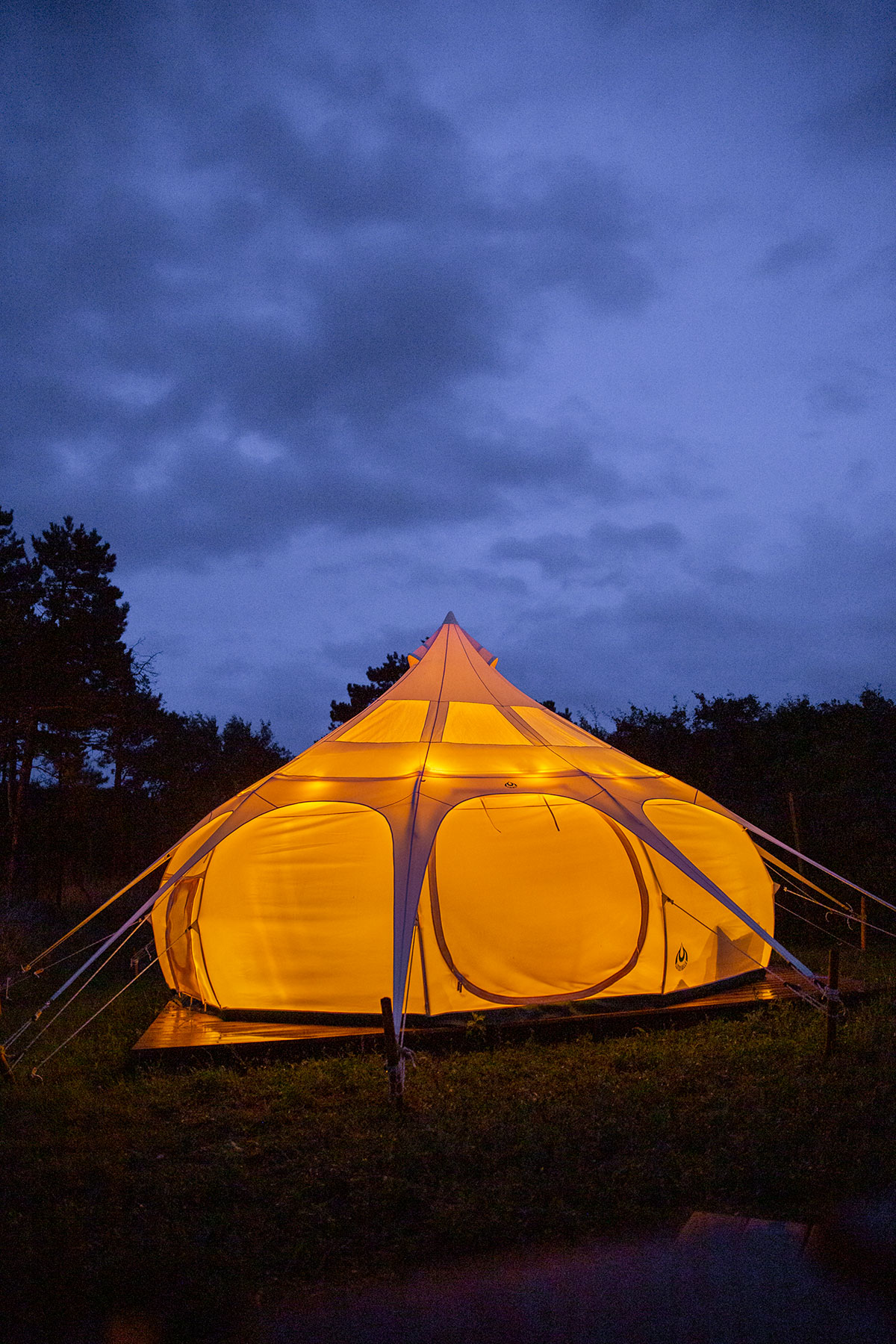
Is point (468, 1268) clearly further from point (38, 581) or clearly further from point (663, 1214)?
point (38, 581)

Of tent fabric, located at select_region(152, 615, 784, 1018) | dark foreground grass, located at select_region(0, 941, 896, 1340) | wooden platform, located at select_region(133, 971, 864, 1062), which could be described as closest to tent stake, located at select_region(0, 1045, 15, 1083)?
dark foreground grass, located at select_region(0, 941, 896, 1340)

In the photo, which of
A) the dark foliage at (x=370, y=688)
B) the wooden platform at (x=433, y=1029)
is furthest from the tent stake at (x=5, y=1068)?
the dark foliage at (x=370, y=688)

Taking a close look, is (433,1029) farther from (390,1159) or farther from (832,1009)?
(832,1009)

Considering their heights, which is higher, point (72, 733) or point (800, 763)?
point (72, 733)

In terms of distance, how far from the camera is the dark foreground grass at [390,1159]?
3117mm

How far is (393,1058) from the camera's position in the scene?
179 inches

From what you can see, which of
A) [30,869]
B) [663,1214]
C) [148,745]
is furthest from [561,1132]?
[148,745]

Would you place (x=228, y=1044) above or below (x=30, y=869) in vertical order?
below

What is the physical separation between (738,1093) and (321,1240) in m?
2.38

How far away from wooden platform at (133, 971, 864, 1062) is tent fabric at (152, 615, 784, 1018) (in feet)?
0.68

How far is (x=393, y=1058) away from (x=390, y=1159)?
664mm

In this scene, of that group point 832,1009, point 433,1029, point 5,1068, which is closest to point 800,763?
point 832,1009

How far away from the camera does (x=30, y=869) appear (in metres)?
16.5

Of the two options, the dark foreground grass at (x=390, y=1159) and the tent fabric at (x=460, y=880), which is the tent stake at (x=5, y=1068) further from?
the tent fabric at (x=460, y=880)
